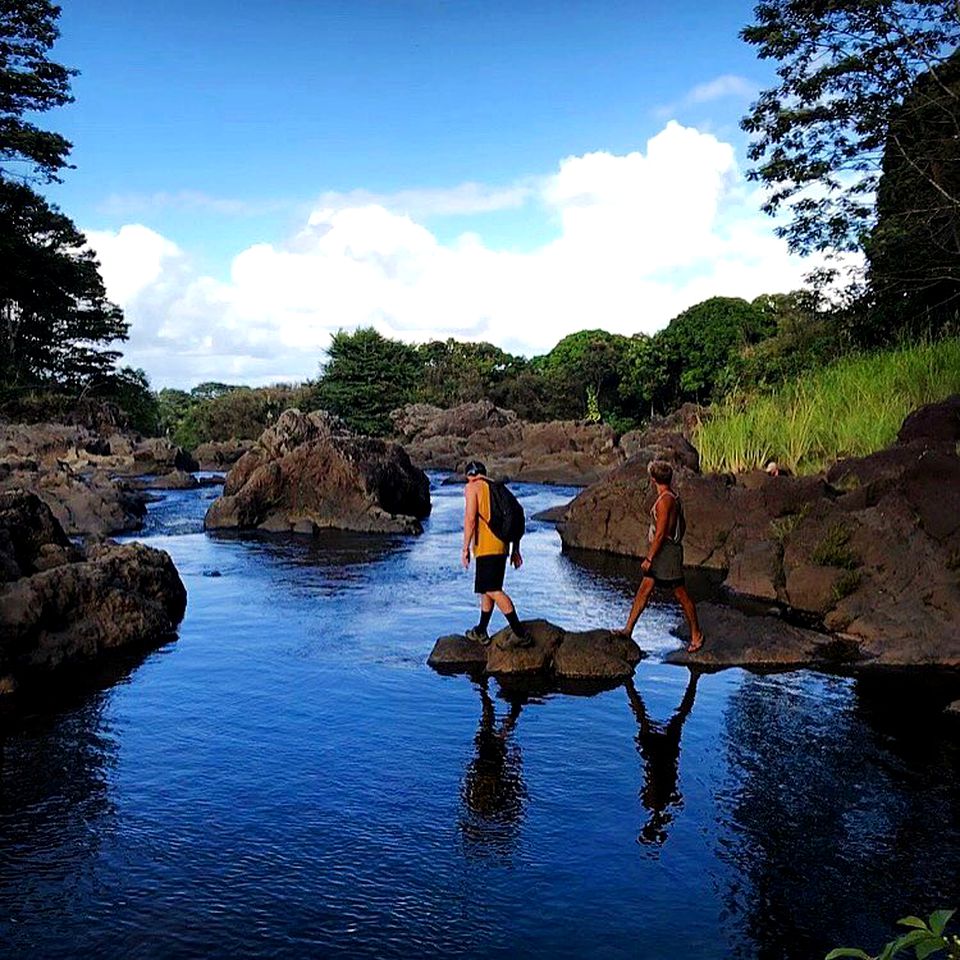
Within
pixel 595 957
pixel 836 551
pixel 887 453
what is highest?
pixel 887 453

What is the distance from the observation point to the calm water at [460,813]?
479 centimetres

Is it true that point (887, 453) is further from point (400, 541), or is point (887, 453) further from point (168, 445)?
point (168, 445)

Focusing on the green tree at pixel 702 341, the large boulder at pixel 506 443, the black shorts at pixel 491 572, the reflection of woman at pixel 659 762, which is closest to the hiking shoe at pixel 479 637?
the black shorts at pixel 491 572

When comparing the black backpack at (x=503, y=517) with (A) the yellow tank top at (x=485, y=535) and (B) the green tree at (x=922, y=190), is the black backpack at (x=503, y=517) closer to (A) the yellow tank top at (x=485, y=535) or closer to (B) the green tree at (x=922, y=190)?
(A) the yellow tank top at (x=485, y=535)

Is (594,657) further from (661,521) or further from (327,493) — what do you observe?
(327,493)

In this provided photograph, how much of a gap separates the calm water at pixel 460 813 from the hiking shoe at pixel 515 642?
59 cm

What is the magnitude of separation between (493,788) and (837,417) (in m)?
13.5

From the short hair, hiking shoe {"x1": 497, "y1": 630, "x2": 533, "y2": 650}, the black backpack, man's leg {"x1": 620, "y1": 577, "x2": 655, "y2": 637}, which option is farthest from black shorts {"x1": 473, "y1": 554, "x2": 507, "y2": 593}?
the short hair

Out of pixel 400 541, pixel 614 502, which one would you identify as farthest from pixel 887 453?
pixel 400 541

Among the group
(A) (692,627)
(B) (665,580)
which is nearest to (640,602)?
(B) (665,580)

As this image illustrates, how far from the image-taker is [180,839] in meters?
5.73

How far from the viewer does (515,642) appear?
30.4ft

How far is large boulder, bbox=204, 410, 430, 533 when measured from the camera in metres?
20.9

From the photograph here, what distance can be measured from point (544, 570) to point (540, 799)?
30.5ft
